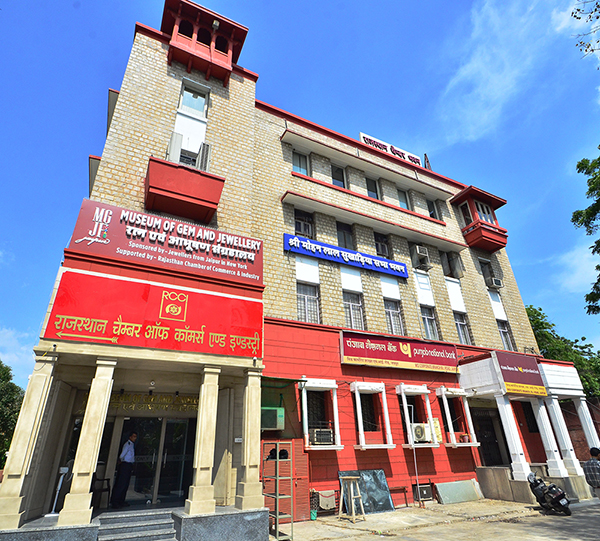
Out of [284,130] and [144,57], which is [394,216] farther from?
[144,57]

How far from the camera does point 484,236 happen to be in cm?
2161

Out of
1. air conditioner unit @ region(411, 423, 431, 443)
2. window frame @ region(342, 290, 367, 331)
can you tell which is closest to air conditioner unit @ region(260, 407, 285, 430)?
window frame @ region(342, 290, 367, 331)

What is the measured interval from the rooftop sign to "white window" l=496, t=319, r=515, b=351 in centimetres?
1207

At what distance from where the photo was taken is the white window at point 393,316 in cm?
1698

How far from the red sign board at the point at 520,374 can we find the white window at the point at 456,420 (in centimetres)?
204

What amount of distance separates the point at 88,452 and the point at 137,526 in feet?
8.04

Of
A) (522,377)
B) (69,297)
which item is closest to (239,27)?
(69,297)

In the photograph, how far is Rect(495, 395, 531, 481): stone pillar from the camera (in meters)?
13.4

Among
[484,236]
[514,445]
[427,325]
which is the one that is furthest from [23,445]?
[484,236]

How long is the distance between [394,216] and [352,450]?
12.4 m

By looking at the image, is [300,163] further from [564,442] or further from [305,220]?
[564,442]

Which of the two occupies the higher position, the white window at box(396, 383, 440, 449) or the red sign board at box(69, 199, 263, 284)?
the red sign board at box(69, 199, 263, 284)

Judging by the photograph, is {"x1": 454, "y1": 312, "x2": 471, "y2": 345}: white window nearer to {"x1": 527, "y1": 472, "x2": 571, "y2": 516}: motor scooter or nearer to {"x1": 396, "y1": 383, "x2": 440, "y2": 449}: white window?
{"x1": 396, "y1": 383, "x2": 440, "y2": 449}: white window

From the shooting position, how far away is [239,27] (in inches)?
640
